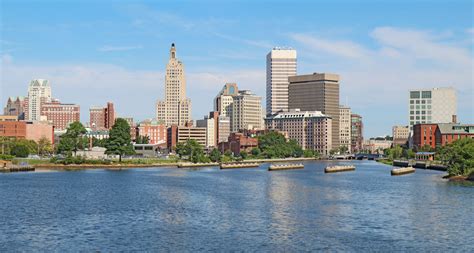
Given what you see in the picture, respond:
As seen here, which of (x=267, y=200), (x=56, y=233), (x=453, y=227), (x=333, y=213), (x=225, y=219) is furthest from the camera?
(x=267, y=200)

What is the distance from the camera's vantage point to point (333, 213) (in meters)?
90.6

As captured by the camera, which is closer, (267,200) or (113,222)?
(113,222)

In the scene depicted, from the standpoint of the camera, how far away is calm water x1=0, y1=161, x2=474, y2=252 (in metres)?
66.6

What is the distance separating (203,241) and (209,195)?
161 feet

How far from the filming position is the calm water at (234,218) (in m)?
66.6

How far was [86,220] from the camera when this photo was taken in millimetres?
82312

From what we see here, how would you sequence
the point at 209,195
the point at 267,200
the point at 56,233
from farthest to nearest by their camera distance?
the point at 209,195, the point at 267,200, the point at 56,233

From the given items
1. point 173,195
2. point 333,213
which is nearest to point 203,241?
point 333,213

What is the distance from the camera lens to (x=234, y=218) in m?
84.5

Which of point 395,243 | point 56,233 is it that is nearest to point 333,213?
point 395,243

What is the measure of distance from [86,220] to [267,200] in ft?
119

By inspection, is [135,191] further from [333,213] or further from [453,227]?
[453,227]

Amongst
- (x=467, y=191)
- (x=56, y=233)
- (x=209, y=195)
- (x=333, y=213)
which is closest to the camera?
(x=56, y=233)

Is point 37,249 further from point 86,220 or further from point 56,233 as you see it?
point 86,220
